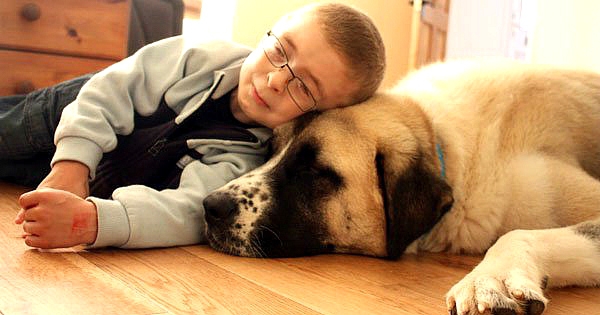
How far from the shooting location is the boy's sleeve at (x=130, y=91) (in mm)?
1591

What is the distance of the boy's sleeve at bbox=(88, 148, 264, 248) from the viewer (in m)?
1.38

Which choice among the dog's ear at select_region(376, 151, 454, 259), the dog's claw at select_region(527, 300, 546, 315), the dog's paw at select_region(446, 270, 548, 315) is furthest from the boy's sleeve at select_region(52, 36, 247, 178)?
the dog's claw at select_region(527, 300, 546, 315)

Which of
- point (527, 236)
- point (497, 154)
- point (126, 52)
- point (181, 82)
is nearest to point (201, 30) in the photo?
point (126, 52)

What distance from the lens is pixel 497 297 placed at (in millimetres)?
1062

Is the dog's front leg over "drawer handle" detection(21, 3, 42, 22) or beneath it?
beneath

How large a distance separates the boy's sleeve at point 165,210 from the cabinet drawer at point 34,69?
141 centimetres

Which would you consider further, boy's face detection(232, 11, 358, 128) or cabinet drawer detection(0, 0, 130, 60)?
cabinet drawer detection(0, 0, 130, 60)

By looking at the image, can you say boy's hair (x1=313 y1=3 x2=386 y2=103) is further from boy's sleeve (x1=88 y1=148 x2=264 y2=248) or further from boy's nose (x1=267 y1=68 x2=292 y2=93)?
boy's sleeve (x1=88 y1=148 x2=264 y2=248)

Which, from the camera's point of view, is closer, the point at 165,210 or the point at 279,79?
Result: the point at 165,210

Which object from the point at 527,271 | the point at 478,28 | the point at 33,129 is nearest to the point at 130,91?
the point at 33,129

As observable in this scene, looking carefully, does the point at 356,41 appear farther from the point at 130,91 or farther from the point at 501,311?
the point at 501,311

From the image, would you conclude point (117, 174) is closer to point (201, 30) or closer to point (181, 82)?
point (181, 82)

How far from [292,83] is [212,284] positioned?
2.17 feet

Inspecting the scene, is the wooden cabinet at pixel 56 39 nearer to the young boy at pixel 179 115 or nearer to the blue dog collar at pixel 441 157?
the young boy at pixel 179 115
